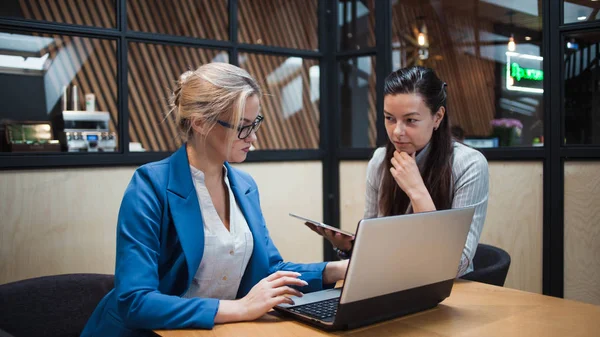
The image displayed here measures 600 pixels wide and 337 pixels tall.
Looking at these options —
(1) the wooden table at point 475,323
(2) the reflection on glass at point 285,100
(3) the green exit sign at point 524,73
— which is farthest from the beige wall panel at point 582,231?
(2) the reflection on glass at point 285,100

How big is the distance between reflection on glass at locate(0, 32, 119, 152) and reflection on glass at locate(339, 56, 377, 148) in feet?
5.99

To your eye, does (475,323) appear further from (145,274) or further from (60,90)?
(60,90)

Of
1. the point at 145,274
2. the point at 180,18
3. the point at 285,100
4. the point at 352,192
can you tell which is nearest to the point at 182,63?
the point at 180,18

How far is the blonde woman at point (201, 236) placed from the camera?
153 centimetres

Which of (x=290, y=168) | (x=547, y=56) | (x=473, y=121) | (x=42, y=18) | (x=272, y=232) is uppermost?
(x=42, y=18)

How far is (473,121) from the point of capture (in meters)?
4.28

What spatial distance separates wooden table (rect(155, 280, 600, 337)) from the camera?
144 cm

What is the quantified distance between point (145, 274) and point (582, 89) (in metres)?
3.04

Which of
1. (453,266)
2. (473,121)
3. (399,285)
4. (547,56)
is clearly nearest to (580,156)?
(547,56)

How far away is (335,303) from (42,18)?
9.37ft

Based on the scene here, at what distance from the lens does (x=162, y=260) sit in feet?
5.71

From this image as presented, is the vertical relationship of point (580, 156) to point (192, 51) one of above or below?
below

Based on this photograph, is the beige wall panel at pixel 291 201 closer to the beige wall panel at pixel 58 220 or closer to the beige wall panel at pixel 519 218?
the beige wall panel at pixel 58 220

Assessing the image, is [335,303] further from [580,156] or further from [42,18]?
[42,18]
